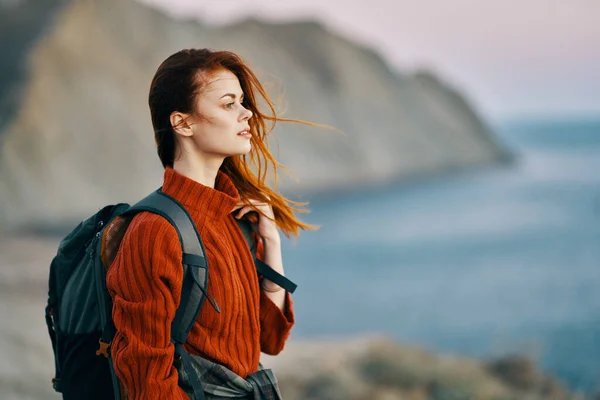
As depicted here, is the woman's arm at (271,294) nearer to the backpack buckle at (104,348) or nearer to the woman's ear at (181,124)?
the woman's ear at (181,124)

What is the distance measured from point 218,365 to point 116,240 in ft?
0.93

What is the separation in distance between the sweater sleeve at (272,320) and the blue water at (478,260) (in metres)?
8.39

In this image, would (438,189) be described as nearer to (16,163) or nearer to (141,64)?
(141,64)

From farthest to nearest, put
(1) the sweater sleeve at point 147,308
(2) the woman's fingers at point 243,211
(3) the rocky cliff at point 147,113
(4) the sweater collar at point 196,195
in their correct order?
(3) the rocky cliff at point 147,113
(2) the woman's fingers at point 243,211
(4) the sweater collar at point 196,195
(1) the sweater sleeve at point 147,308

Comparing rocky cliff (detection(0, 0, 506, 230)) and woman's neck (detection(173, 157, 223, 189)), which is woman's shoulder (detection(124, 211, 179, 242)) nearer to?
woman's neck (detection(173, 157, 223, 189))

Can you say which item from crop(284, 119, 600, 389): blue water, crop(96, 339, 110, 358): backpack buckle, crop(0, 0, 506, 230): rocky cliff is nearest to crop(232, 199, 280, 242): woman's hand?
crop(96, 339, 110, 358): backpack buckle

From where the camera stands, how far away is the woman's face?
151 centimetres

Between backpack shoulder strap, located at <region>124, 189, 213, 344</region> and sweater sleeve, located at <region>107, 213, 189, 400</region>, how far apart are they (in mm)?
20

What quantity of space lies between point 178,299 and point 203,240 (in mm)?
135

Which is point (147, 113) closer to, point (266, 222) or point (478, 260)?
point (478, 260)

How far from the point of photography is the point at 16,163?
13086 millimetres

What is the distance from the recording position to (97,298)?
4.82 ft

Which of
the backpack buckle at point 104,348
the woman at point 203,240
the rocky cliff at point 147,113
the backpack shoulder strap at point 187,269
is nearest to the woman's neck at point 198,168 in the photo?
the woman at point 203,240

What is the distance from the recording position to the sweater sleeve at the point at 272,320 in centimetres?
168
